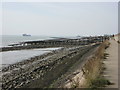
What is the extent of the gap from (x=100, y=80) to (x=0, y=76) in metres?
10.4

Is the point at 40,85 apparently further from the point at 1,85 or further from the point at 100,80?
the point at 100,80

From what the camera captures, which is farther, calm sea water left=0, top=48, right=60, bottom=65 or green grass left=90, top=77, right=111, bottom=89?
calm sea water left=0, top=48, right=60, bottom=65

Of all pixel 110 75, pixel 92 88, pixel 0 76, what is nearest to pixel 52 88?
pixel 110 75

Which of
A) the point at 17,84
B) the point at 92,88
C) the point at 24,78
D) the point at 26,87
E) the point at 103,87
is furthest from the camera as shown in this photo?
the point at 24,78

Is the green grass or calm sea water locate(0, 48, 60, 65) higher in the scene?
the green grass

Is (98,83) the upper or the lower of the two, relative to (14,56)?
upper

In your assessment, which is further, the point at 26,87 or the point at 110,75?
the point at 26,87

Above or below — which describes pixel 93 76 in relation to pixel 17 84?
above

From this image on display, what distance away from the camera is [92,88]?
1052 centimetres

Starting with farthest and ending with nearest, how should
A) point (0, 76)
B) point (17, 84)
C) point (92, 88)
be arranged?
point (0, 76) → point (17, 84) → point (92, 88)

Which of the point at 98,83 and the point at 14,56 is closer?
the point at 98,83

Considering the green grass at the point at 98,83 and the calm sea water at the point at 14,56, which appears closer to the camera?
the green grass at the point at 98,83

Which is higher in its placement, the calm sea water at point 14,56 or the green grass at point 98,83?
the green grass at point 98,83

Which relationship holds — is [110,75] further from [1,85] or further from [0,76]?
[0,76]
